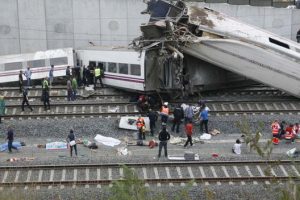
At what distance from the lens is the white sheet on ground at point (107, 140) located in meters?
25.2

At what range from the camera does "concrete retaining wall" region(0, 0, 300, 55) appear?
115 feet

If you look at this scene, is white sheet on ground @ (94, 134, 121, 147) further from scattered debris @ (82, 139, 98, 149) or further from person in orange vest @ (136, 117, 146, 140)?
person in orange vest @ (136, 117, 146, 140)

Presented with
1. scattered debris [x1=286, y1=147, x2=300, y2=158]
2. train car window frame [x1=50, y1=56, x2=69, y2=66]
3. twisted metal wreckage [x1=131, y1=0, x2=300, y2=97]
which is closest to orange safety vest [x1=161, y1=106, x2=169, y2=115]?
twisted metal wreckage [x1=131, y1=0, x2=300, y2=97]

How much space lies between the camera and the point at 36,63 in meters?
31.4

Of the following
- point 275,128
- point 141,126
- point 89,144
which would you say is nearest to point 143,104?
point 141,126

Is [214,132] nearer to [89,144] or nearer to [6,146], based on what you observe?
[89,144]

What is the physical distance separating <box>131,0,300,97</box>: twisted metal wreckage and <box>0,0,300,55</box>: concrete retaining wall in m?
6.67

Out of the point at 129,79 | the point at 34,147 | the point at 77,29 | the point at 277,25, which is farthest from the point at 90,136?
the point at 277,25

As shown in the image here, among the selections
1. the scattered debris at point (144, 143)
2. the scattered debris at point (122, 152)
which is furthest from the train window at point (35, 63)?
the scattered debris at point (122, 152)

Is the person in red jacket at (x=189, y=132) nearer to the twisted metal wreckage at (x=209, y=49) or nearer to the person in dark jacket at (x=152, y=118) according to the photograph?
the person in dark jacket at (x=152, y=118)

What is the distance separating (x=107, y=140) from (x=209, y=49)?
251 inches

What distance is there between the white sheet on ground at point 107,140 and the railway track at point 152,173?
361 centimetres

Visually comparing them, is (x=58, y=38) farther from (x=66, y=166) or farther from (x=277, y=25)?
(x=66, y=166)

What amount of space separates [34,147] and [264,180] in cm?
922
